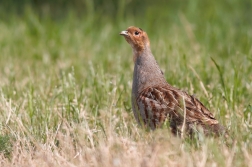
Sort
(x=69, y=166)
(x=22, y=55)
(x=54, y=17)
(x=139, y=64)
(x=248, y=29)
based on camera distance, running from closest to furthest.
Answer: (x=69, y=166) → (x=139, y=64) → (x=22, y=55) → (x=248, y=29) → (x=54, y=17)

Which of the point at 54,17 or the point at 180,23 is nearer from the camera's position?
the point at 180,23

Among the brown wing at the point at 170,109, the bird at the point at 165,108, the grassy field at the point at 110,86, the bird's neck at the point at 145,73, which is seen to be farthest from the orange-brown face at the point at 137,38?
the brown wing at the point at 170,109

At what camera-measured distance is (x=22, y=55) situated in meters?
8.31

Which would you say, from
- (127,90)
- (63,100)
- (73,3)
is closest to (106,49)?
(127,90)

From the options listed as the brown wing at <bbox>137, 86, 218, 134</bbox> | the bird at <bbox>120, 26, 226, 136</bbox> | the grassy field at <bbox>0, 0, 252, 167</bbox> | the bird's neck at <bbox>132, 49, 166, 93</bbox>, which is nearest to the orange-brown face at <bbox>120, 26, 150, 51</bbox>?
the bird's neck at <bbox>132, 49, 166, 93</bbox>

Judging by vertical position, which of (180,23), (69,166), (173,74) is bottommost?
(69,166)

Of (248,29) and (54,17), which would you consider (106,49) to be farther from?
(54,17)

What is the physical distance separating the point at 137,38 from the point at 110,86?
2.32 feet

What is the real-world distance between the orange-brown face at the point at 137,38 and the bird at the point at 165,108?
241 millimetres

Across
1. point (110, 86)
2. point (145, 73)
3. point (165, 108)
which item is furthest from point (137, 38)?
point (165, 108)

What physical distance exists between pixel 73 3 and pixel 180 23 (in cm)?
312

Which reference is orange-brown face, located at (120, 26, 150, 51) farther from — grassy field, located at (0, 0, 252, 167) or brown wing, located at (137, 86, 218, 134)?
brown wing, located at (137, 86, 218, 134)

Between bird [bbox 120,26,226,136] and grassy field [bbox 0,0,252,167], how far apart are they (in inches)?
5.2

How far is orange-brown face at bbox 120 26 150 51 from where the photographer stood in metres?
5.58
